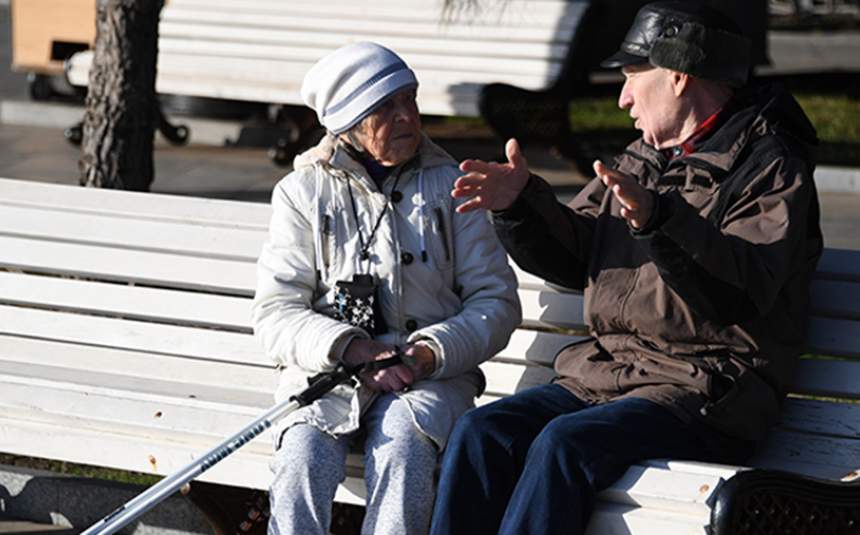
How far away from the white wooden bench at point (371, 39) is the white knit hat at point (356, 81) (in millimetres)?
5267

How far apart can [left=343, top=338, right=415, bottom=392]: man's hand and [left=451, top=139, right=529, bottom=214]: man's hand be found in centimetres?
44

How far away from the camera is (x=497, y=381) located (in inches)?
188

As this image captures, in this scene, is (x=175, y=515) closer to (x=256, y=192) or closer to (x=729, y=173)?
(x=729, y=173)

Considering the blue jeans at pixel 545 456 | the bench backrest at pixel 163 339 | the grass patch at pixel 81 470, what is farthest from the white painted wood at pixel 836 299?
the grass patch at pixel 81 470

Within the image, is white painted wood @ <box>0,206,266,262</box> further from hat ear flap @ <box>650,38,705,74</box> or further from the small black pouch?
hat ear flap @ <box>650,38,705,74</box>

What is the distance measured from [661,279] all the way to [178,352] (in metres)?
1.68

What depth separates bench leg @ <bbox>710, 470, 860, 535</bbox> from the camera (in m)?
3.57

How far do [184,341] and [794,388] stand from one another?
1.83 meters

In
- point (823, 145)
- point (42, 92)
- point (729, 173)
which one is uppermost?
point (729, 173)

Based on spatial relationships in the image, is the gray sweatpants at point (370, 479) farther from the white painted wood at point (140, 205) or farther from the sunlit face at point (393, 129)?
the white painted wood at point (140, 205)


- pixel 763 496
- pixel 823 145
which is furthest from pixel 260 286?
pixel 823 145

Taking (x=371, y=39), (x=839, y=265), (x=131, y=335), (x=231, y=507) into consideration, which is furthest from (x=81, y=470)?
(x=371, y=39)

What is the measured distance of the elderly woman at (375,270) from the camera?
4.26m

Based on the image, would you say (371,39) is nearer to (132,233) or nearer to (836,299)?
(132,233)
